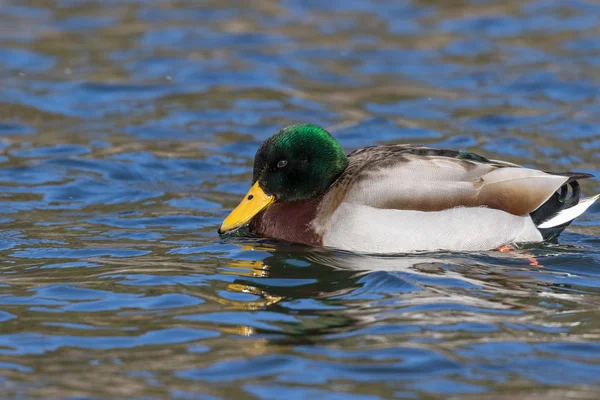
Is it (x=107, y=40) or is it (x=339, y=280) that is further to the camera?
(x=107, y=40)

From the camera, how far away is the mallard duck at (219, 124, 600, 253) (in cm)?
745

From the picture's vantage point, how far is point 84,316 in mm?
6402

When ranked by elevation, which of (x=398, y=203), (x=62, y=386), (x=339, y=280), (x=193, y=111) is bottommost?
(x=62, y=386)

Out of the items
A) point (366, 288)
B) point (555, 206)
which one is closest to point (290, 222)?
point (366, 288)

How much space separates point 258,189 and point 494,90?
6397mm

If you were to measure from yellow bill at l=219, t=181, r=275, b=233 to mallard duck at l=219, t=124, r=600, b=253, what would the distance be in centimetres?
1

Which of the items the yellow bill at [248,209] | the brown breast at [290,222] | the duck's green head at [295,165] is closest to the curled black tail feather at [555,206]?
the duck's green head at [295,165]

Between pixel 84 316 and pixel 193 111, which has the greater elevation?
pixel 193 111

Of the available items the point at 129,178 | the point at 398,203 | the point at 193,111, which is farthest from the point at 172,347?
the point at 193,111

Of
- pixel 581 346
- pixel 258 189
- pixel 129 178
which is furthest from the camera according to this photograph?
pixel 129 178

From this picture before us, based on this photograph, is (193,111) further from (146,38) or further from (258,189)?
(258,189)

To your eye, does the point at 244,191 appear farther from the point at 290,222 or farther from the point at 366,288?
the point at 366,288

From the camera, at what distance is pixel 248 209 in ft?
26.0

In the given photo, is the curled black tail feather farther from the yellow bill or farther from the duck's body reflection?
the yellow bill
